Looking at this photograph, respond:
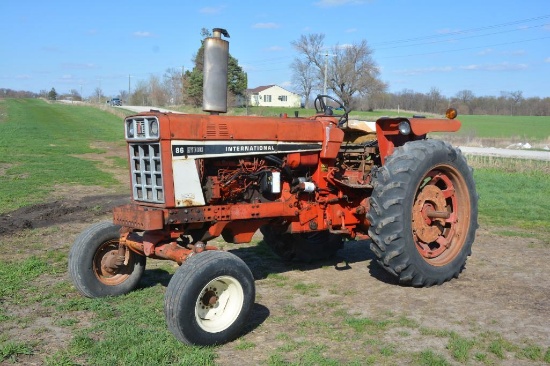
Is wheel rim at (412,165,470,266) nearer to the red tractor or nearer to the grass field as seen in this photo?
the red tractor

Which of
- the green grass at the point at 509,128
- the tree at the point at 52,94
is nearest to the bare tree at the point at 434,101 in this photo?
the green grass at the point at 509,128

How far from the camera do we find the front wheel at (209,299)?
14.3ft

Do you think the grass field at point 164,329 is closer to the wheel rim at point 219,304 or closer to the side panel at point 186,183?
the wheel rim at point 219,304

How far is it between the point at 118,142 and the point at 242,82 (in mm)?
32950

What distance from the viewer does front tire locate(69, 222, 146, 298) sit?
5559mm

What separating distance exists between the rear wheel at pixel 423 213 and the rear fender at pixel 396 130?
0.27 m

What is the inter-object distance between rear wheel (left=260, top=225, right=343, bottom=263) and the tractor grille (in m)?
2.06

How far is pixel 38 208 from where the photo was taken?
412 inches

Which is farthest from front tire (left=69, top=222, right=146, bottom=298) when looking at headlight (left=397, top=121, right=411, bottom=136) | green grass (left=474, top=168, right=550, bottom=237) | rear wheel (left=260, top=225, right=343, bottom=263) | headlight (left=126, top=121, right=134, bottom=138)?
Result: green grass (left=474, top=168, right=550, bottom=237)

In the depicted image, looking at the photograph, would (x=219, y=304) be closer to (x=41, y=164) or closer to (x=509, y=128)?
(x=41, y=164)

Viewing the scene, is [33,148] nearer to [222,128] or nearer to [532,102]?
[222,128]

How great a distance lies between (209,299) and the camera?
4.65 meters

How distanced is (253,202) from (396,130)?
6.31 feet

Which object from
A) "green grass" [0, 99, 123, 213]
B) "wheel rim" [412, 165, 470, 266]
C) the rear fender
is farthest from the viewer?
"green grass" [0, 99, 123, 213]
